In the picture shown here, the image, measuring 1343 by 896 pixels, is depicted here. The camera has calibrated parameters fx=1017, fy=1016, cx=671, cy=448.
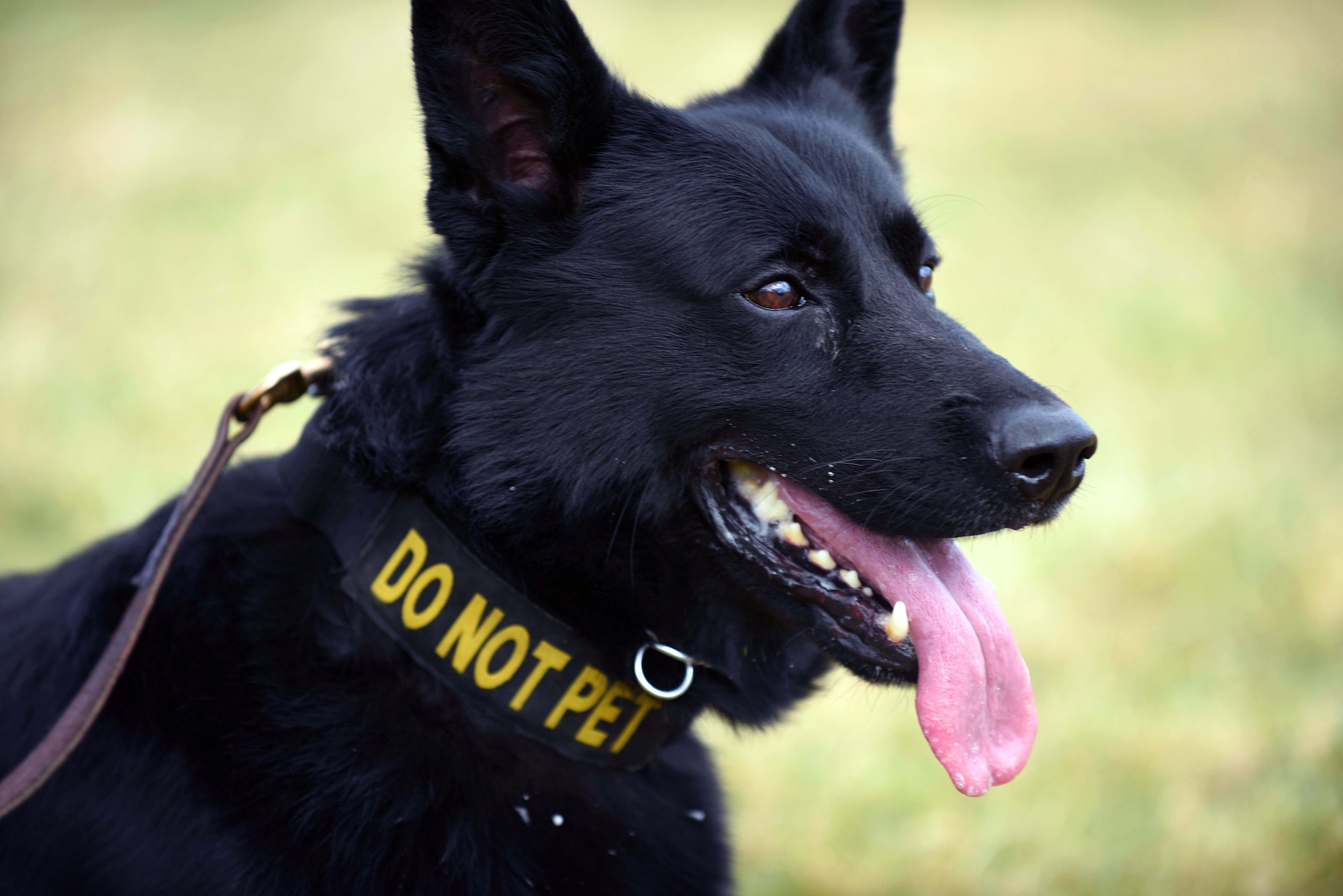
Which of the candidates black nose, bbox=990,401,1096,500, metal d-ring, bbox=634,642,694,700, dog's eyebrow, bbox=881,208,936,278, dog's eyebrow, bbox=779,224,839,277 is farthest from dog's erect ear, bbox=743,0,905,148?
metal d-ring, bbox=634,642,694,700

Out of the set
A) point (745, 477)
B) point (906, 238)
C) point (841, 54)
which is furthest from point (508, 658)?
point (841, 54)

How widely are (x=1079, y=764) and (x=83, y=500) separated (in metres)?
4.57

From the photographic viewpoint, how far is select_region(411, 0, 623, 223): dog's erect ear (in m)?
1.81

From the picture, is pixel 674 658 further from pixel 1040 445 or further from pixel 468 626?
pixel 1040 445

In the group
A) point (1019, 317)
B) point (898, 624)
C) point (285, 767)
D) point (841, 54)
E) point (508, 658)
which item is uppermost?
point (841, 54)

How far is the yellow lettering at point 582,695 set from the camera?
1.88 meters

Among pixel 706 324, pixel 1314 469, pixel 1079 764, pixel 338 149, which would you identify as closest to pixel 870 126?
pixel 706 324

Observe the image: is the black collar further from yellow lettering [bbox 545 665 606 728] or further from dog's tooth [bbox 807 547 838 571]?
dog's tooth [bbox 807 547 838 571]

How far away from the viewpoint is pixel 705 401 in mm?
1897

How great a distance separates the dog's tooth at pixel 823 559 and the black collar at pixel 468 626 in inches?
16.5

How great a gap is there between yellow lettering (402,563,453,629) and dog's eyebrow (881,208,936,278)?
1.11 m

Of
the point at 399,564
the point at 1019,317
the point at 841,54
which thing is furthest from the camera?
the point at 1019,317

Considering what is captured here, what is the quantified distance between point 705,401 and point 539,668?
580 mm

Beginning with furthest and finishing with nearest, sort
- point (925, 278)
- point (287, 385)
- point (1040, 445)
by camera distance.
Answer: point (925, 278), point (287, 385), point (1040, 445)
